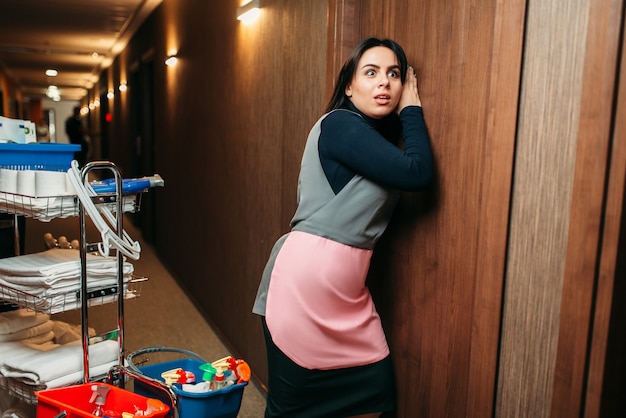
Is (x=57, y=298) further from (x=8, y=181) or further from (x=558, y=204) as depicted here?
(x=558, y=204)

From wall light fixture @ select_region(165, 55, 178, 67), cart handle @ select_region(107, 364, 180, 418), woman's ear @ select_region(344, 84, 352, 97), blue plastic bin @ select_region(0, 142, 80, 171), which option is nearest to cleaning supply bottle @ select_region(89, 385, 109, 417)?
cart handle @ select_region(107, 364, 180, 418)

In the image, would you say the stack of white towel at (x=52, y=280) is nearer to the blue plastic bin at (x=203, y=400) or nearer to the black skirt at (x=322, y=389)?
the blue plastic bin at (x=203, y=400)

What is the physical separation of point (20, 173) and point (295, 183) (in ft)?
3.43

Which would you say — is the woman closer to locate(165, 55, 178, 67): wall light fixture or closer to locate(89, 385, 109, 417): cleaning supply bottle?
locate(89, 385, 109, 417): cleaning supply bottle

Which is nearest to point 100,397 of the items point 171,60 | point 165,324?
point 165,324

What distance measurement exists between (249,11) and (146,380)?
6.27 ft

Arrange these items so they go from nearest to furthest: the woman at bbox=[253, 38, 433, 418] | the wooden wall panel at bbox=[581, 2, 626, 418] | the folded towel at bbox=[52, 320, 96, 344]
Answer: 1. the wooden wall panel at bbox=[581, 2, 626, 418]
2. the woman at bbox=[253, 38, 433, 418]
3. the folded towel at bbox=[52, 320, 96, 344]

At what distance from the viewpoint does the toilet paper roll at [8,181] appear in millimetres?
1638

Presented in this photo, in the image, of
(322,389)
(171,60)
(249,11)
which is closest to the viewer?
(322,389)

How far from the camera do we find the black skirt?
4.95ft

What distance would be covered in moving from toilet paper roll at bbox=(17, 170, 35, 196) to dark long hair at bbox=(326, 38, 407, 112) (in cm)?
92

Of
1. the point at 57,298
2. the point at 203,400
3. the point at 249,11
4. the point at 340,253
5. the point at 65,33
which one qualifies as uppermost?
the point at 65,33

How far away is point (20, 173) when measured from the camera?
1615mm

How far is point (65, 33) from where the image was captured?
25.2 feet
